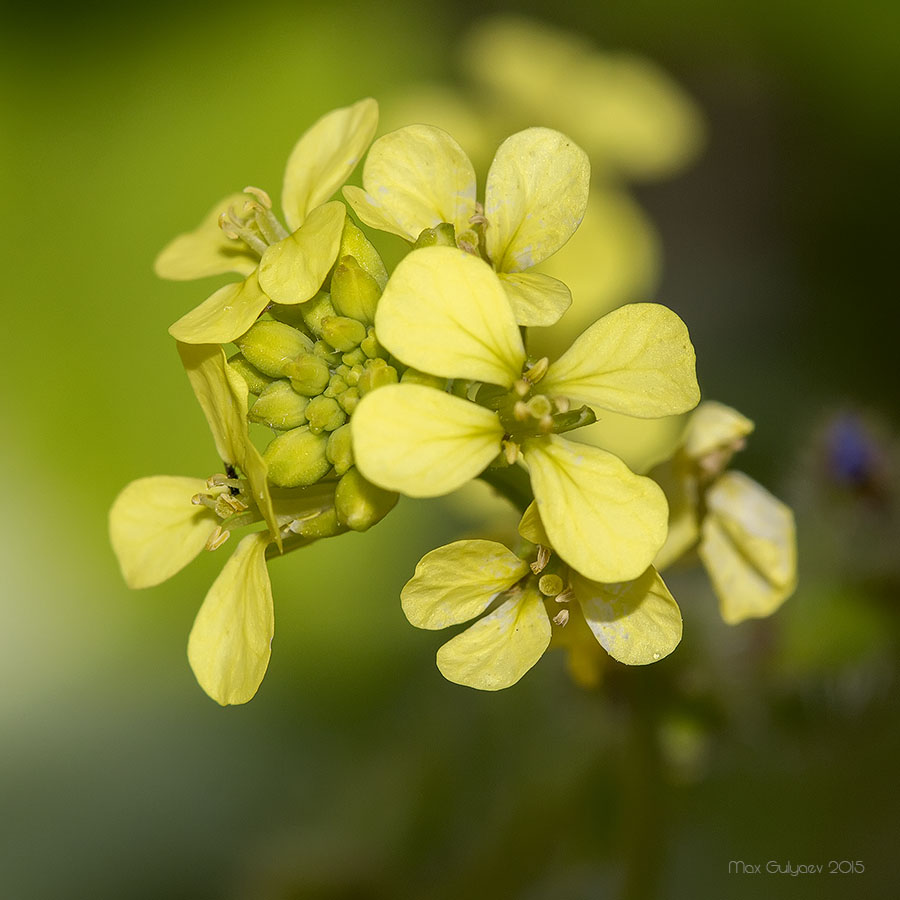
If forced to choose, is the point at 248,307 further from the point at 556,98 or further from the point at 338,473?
the point at 556,98

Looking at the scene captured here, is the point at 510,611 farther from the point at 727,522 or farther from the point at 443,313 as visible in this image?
the point at 727,522

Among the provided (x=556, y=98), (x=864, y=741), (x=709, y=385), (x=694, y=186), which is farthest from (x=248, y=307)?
(x=694, y=186)

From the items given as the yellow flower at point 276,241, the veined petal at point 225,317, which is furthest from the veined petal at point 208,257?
the veined petal at point 225,317

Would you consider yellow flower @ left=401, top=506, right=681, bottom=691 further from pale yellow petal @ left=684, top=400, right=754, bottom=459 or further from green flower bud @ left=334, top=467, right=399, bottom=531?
pale yellow petal @ left=684, top=400, right=754, bottom=459

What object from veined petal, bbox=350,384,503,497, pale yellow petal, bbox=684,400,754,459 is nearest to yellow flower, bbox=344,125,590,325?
veined petal, bbox=350,384,503,497

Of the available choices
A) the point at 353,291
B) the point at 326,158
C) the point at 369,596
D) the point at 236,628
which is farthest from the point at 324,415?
the point at 369,596

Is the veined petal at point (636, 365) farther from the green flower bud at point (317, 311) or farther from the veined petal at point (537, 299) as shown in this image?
the green flower bud at point (317, 311)
